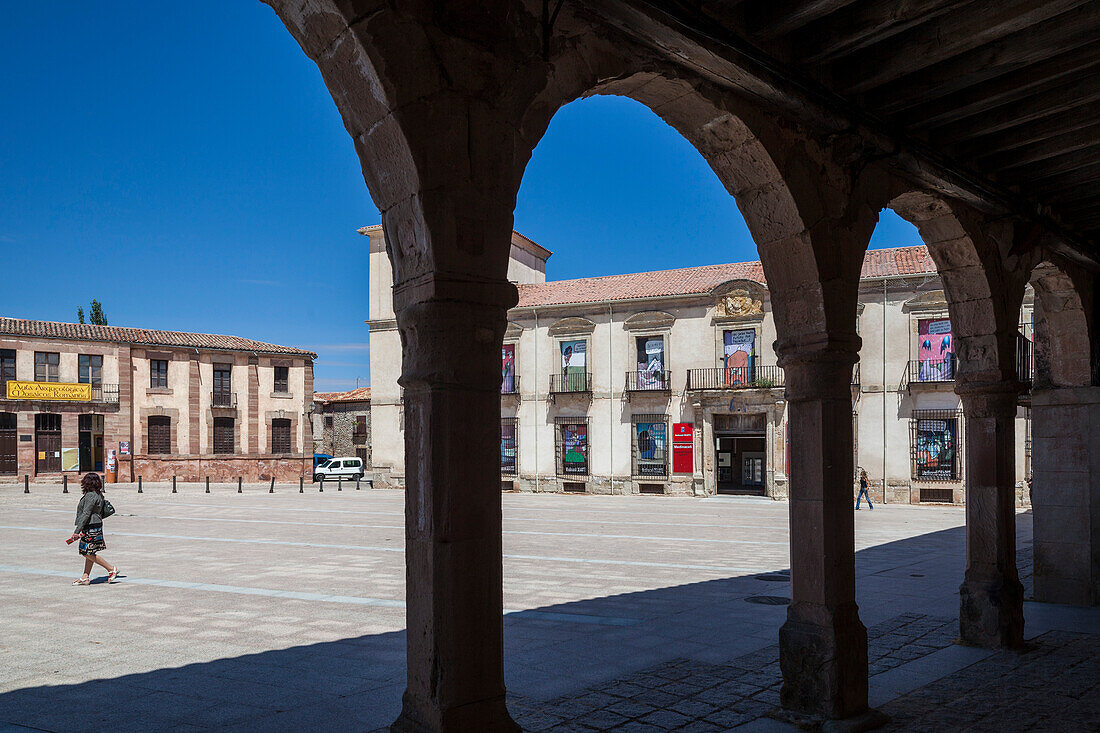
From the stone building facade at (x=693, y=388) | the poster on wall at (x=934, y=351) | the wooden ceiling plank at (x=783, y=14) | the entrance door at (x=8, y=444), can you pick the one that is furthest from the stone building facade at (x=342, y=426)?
the wooden ceiling plank at (x=783, y=14)

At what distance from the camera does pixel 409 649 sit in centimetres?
308

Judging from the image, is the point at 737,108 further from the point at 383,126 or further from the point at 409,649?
the point at 409,649

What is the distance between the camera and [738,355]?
26344 millimetres

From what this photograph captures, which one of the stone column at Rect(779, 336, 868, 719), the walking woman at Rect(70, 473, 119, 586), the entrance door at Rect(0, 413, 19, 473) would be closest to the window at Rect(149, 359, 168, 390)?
the entrance door at Rect(0, 413, 19, 473)

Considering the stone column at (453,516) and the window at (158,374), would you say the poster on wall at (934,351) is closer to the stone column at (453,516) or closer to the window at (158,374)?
the stone column at (453,516)

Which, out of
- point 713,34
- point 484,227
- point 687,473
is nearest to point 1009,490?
point 713,34

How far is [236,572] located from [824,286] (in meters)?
8.56

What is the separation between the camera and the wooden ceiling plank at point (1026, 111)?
4902 mm

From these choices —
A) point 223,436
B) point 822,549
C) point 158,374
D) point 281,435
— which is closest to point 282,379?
point 281,435

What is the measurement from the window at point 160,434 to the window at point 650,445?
73.2ft

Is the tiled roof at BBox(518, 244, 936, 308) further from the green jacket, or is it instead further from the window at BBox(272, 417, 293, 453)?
the green jacket

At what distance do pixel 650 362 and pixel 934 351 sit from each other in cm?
864

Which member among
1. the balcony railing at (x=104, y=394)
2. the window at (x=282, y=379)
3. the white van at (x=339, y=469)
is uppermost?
the window at (x=282, y=379)

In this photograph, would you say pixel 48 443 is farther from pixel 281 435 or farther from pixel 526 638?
pixel 526 638
